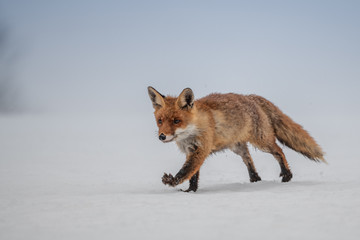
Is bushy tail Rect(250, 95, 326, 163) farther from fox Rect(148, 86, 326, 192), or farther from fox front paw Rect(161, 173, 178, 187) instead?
fox front paw Rect(161, 173, 178, 187)

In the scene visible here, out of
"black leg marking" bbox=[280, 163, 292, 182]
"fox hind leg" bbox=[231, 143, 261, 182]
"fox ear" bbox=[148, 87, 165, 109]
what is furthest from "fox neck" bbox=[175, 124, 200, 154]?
"black leg marking" bbox=[280, 163, 292, 182]

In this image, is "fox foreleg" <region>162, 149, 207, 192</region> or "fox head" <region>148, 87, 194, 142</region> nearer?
"fox foreleg" <region>162, 149, 207, 192</region>

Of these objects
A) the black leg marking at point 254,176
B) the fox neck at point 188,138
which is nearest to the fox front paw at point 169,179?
the fox neck at point 188,138

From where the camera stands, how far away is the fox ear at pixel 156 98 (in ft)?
16.1

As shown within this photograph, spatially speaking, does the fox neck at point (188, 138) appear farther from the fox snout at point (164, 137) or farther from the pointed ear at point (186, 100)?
the pointed ear at point (186, 100)

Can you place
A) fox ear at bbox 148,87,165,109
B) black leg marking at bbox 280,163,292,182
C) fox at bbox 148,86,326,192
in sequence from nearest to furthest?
fox at bbox 148,86,326,192 → fox ear at bbox 148,87,165,109 → black leg marking at bbox 280,163,292,182

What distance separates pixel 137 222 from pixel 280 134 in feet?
12.0

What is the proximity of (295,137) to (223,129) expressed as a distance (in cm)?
143

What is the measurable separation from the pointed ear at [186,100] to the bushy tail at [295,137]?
177 centimetres

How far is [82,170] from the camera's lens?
7836 millimetres

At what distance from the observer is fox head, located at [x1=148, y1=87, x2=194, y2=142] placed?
4.59 meters

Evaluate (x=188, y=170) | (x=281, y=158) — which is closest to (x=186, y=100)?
(x=188, y=170)

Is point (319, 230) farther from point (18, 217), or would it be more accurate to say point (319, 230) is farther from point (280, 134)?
point (280, 134)

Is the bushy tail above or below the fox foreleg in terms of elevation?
above
